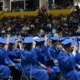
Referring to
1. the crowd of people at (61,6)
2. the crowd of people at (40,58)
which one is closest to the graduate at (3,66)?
the crowd of people at (40,58)

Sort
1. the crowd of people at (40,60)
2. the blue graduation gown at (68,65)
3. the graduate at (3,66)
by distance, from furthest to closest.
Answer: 1. the graduate at (3,66)
2. the crowd of people at (40,60)
3. the blue graduation gown at (68,65)

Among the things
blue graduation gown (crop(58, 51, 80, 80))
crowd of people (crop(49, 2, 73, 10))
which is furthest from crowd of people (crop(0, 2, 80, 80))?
crowd of people (crop(49, 2, 73, 10))

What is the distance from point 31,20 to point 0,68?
19.6 meters

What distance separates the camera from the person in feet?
22.9

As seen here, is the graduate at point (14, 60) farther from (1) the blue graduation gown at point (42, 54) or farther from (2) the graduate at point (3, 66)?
(1) the blue graduation gown at point (42, 54)

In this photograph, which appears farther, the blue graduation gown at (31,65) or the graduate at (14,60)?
the graduate at (14,60)

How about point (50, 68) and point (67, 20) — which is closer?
point (50, 68)

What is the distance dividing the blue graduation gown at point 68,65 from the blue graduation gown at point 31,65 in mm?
722

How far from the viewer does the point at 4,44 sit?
7562mm

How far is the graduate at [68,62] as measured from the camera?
6.32 meters

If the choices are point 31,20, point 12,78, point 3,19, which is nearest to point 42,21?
point 31,20

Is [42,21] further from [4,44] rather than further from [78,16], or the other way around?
[4,44]

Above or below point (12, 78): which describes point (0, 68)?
above

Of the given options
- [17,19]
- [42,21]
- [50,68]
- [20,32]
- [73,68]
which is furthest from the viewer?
[17,19]
